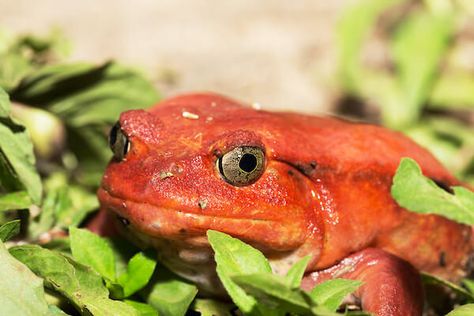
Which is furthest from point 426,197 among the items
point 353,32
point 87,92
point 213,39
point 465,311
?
point 213,39

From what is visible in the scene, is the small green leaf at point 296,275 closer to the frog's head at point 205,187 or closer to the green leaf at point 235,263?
the green leaf at point 235,263

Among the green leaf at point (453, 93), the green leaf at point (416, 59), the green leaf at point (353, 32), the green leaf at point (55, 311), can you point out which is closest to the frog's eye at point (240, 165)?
the green leaf at point (55, 311)

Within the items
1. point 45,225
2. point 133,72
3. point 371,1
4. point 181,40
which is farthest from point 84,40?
point 45,225

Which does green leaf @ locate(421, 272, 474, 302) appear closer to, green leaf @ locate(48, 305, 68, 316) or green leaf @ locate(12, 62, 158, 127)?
green leaf @ locate(48, 305, 68, 316)

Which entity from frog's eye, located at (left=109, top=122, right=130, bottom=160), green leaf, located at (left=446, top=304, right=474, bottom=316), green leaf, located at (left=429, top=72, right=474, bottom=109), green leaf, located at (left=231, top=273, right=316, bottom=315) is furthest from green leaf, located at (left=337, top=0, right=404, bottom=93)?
green leaf, located at (left=231, top=273, right=316, bottom=315)

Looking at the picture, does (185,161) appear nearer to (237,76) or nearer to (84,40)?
(237,76)

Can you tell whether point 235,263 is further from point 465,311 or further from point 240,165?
point 465,311

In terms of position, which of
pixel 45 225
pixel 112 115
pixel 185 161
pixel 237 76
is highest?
pixel 185 161
